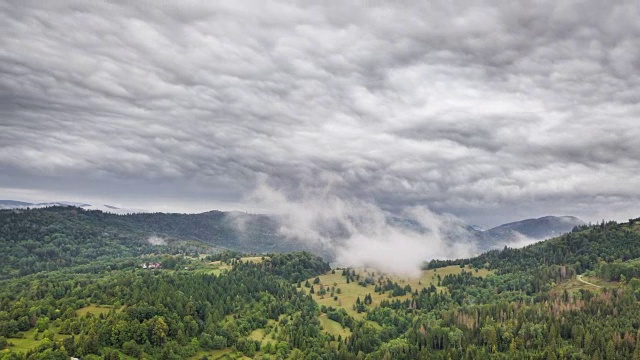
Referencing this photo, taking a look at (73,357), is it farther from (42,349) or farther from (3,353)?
(3,353)

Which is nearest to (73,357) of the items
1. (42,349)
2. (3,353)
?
(42,349)
